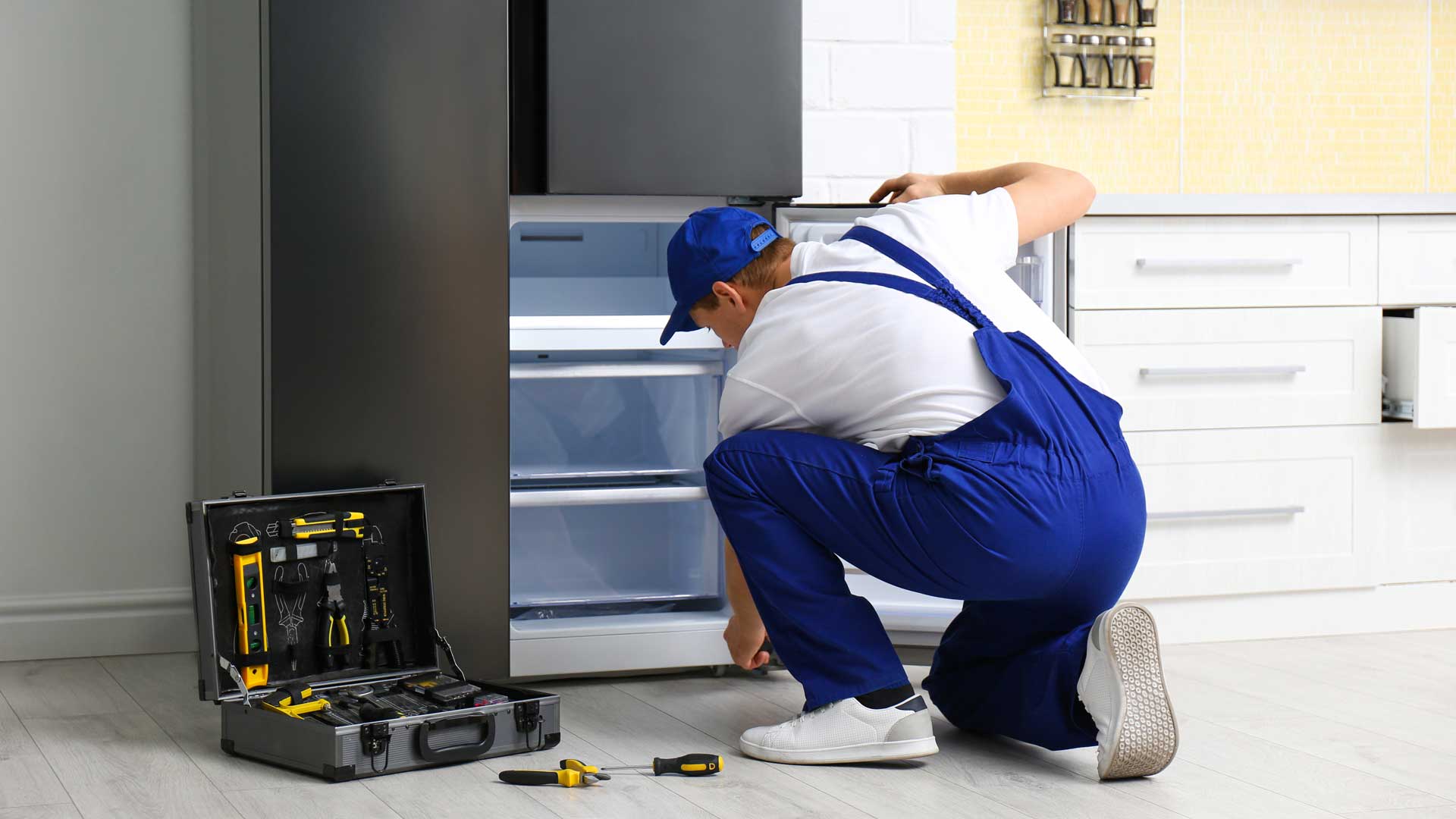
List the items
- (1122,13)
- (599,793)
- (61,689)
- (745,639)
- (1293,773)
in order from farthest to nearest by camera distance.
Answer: (1122,13) → (61,689) → (745,639) → (1293,773) → (599,793)

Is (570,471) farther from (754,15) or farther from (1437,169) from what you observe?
(1437,169)

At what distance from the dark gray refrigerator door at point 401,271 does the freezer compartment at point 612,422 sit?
1.13ft

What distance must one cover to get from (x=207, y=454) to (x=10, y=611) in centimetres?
43

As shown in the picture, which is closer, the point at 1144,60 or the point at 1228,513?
the point at 1228,513

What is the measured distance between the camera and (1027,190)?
6.74ft

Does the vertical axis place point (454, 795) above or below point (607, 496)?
below

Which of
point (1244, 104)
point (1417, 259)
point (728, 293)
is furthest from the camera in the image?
point (1244, 104)

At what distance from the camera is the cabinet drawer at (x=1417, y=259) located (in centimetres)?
272

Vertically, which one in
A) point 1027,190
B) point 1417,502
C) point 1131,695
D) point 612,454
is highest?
point 1027,190

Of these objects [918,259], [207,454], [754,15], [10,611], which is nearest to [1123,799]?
[918,259]

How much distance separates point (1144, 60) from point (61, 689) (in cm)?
261

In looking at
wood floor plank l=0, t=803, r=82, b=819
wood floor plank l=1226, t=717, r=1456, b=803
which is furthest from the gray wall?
wood floor plank l=1226, t=717, r=1456, b=803

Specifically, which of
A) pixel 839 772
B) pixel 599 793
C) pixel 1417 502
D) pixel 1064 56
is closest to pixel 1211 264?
pixel 1417 502

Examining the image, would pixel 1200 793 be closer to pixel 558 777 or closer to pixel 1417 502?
pixel 558 777
